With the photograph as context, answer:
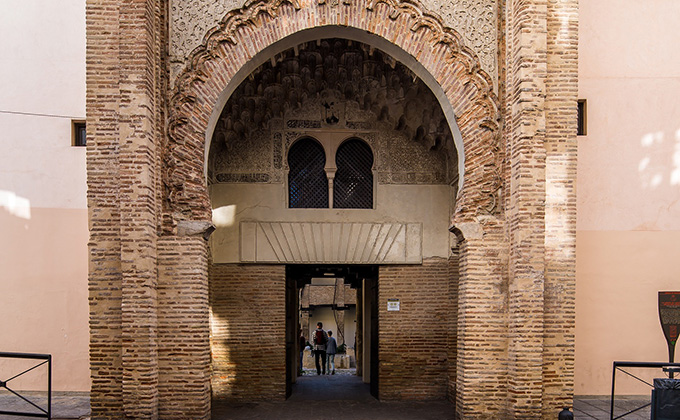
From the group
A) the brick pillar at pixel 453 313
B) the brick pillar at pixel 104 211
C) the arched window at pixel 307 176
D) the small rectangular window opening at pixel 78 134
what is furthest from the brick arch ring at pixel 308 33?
the small rectangular window opening at pixel 78 134

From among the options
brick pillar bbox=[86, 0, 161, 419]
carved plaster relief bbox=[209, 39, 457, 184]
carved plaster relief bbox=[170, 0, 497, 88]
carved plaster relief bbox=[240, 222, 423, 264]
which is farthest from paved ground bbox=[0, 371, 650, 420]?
carved plaster relief bbox=[170, 0, 497, 88]

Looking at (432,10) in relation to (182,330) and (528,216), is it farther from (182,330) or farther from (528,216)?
(182,330)

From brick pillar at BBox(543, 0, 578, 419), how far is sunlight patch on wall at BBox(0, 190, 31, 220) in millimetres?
7144

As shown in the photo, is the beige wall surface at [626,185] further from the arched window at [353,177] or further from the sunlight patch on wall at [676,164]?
the arched window at [353,177]

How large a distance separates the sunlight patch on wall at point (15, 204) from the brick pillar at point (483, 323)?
20.2 feet

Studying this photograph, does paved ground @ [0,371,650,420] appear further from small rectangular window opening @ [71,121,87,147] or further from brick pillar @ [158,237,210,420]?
small rectangular window opening @ [71,121,87,147]

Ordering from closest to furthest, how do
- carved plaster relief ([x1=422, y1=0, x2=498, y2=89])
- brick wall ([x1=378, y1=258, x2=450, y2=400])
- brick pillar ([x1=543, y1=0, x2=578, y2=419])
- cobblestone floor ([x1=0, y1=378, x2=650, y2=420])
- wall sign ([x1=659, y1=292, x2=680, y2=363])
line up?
brick pillar ([x1=543, y1=0, x2=578, y2=419]) < carved plaster relief ([x1=422, y1=0, x2=498, y2=89]) < cobblestone floor ([x1=0, y1=378, x2=650, y2=420]) < wall sign ([x1=659, y1=292, x2=680, y2=363]) < brick wall ([x1=378, y1=258, x2=450, y2=400])

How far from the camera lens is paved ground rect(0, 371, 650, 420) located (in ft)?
23.9

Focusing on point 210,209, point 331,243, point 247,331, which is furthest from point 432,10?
point 247,331

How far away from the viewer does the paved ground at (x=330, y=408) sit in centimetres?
729

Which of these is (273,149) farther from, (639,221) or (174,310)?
(639,221)

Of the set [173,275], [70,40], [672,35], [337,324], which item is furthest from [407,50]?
[337,324]

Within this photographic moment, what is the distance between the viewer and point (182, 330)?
6.59 metres

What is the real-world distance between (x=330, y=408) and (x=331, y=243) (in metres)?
2.34
